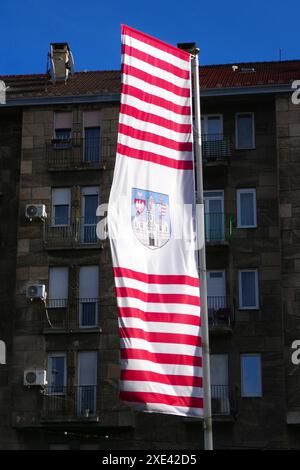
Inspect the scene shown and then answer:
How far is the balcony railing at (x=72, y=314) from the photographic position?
119 ft

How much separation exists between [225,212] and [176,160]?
708 inches

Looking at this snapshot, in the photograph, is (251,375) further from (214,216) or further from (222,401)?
(214,216)

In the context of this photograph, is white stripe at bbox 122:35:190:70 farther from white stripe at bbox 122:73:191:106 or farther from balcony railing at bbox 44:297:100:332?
balcony railing at bbox 44:297:100:332

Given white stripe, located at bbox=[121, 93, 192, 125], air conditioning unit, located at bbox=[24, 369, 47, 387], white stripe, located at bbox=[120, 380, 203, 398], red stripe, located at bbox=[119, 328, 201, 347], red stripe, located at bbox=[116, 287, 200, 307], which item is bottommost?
white stripe, located at bbox=[120, 380, 203, 398]

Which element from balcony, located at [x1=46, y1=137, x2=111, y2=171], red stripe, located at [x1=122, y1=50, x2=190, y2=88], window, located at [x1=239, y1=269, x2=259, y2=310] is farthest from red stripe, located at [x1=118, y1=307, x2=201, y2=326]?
balcony, located at [x1=46, y1=137, x2=111, y2=171]

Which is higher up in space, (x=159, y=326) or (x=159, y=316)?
(x=159, y=316)

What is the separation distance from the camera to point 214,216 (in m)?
36.9

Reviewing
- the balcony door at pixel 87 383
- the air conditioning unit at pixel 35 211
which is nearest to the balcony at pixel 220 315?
the balcony door at pixel 87 383

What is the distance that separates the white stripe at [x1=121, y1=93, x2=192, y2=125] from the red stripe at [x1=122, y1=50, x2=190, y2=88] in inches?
18.0

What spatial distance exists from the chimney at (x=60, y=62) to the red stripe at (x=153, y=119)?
22.9 meters

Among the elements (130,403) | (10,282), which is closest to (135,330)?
(130,403)

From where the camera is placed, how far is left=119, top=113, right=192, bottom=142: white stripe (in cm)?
1898

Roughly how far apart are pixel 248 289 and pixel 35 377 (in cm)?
809

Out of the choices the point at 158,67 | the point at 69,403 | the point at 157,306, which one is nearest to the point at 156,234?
the point at 157,306
